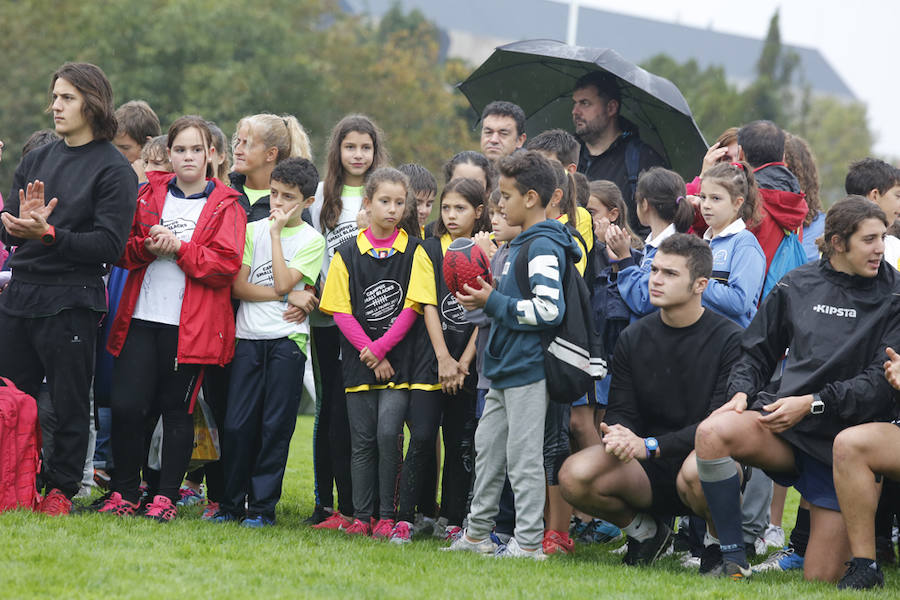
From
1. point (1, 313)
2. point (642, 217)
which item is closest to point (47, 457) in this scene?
point (1, 313)

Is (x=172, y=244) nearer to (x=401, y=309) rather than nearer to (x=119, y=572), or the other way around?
(x=401, y=309)

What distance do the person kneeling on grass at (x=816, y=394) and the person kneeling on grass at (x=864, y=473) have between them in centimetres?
12

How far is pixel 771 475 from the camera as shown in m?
5.97

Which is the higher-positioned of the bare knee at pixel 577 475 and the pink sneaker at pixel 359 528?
the bare knee at pixel 577 475

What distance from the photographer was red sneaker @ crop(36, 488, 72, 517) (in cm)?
634

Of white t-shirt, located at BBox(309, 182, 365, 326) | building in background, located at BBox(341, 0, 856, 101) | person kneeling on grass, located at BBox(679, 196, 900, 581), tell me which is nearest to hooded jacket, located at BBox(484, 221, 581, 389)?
A: person kneeling on grass, located at BBox(679, 196, 900, 581)

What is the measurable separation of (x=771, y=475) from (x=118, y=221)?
394 centimetres

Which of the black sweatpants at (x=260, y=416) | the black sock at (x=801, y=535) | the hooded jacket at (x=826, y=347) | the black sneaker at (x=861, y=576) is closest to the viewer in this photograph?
the black sneaker at (x=861, y=576)

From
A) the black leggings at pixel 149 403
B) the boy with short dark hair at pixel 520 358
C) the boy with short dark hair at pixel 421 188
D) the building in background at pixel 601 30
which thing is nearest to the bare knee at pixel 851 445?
the boy with short dark hair at pixel 520 358

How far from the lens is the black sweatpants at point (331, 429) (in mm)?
6992

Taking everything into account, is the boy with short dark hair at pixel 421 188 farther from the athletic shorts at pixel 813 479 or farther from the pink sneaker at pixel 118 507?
the athletic shorts at pixel 813 479

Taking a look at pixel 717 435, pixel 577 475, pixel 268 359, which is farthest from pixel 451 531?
pixel 717 435

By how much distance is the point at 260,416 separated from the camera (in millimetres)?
6867

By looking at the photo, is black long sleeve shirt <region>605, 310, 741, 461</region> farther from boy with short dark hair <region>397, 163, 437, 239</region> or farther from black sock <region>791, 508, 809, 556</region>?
boy with short dark hair <region>397, 163, 437, 239</region>
